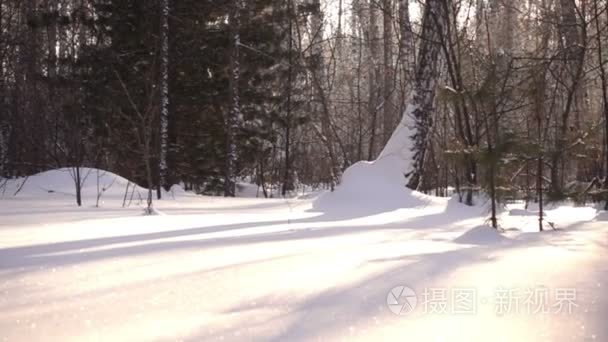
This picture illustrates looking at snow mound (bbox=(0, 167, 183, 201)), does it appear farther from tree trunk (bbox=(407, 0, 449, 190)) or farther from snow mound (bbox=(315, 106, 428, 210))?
tree trunk (bbox=(407, 0, 449, 190))

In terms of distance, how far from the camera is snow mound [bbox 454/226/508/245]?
3.07 metres

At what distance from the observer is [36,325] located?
148cm

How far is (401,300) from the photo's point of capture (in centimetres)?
171

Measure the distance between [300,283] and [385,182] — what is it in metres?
4.49

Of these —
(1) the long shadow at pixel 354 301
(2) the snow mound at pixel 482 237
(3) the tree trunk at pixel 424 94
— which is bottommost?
(1) the long shadow at pixel 354 301

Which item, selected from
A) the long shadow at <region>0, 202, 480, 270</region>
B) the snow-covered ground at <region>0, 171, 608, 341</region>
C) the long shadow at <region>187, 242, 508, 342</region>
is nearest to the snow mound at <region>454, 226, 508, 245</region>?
the snow-covered ground at <region>0, 171, 608, 341</region>

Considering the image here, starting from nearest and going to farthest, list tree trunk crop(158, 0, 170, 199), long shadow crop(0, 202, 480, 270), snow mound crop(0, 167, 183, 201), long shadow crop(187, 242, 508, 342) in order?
long shadow crop(187, 242, 508, 342) → long shadow crop(0, 202, 480, 270) → snow mound crop(0, 167, 183, 201) → tree trunk crop(158, 0, 170, 199)

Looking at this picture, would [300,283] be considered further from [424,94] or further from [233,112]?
[233,112]

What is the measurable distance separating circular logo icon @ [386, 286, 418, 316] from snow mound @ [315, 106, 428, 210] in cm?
356

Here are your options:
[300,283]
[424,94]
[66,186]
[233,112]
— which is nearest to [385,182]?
[424,94]

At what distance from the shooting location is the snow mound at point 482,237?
3.07 m

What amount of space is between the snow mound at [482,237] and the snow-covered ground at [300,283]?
0.05 feet

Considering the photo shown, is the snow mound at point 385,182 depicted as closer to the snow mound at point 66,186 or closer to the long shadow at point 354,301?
the long shadow at point 354,301

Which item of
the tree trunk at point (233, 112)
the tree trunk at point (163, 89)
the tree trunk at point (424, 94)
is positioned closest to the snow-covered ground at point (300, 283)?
the tree trunk at point (424, 94)
